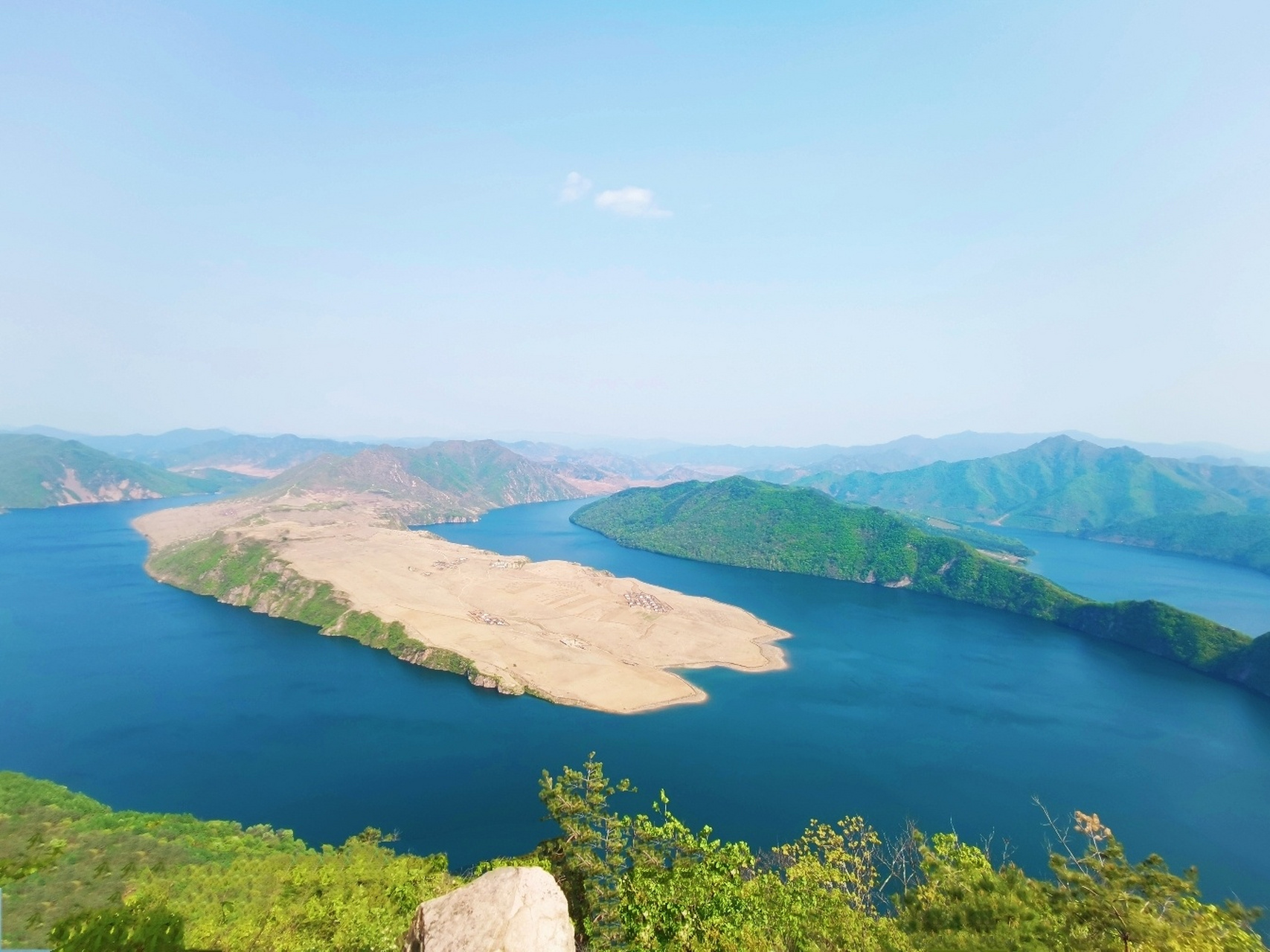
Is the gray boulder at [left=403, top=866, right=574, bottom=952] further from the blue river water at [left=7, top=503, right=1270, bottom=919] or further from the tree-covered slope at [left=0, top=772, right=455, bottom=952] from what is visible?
the blue river water at [left=7, top=503, right=1270, bottom=919]

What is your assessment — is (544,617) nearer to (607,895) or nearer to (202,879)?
(202,879)

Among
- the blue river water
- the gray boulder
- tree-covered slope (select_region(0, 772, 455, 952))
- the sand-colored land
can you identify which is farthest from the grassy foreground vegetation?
the sand-colored land

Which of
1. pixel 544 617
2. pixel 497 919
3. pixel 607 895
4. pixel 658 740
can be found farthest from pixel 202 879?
pixel 544 617

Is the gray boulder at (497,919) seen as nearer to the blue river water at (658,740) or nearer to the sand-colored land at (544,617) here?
the blue river water at (658,740)

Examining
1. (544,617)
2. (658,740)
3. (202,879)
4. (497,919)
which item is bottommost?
(658,740)

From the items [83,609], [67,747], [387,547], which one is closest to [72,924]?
[67,747]

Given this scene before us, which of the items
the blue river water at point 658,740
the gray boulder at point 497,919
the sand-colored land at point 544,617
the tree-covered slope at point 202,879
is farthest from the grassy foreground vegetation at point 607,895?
the sand-colored land at point 544,617

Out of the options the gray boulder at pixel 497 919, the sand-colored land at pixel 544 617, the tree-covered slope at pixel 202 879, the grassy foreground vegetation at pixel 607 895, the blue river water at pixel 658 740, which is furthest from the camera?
the sand-colored land at pixel 544 617
